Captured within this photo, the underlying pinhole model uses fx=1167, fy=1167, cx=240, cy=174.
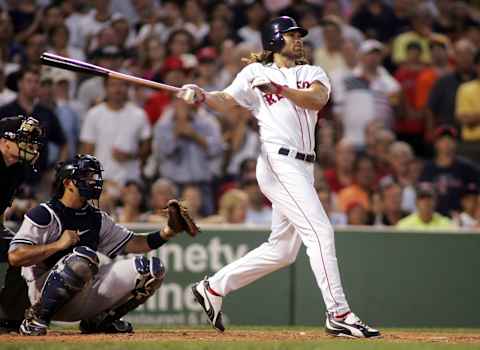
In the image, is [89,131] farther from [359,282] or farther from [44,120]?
[359,282]

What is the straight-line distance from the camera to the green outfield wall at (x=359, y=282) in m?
11.2

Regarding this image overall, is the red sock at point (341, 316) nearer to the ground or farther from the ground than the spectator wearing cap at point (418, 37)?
nearer to the ground

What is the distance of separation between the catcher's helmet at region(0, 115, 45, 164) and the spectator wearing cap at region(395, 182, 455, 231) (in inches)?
205

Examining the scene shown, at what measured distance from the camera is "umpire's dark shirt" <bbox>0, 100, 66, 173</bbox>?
12094mm

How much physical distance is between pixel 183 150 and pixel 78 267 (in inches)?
222

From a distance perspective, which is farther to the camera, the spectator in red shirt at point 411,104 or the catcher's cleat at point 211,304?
the spectator in red shirt at point 411,104

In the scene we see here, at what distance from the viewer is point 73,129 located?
1288 centimetres

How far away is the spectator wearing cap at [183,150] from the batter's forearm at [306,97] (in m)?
5.23

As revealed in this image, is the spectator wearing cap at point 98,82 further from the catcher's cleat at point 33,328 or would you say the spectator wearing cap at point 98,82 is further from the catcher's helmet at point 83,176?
the catcher's cleat at point 33,328

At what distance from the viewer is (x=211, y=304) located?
8.02 metres

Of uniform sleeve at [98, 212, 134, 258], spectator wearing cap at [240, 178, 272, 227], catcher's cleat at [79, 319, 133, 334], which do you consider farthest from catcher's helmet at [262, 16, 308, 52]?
spectator wearing cap at [240, 178, 272, 227]

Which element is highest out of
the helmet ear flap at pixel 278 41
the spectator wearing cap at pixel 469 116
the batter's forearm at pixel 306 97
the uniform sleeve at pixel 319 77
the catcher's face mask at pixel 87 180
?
the spectator wearing cap at pixel 469 116

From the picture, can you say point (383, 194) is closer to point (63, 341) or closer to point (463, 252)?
point (463, 252)

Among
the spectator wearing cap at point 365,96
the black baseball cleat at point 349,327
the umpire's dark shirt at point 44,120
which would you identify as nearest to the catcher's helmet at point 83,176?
the black baseball cleat at point 349,327
